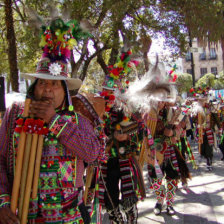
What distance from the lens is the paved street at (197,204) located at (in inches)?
173

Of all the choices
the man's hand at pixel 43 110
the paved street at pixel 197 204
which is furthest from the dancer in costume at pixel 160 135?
the man's hand at pixel 43 110

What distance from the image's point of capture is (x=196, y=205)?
5023mm

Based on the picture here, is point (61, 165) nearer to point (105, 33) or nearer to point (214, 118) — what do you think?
point (214, 118)

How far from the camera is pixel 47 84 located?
6.40 feet

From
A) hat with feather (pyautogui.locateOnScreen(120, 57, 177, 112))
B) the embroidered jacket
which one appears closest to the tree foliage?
→ hat with feather (pyautogui.locateOnScreen(120, 57, 177, 112))

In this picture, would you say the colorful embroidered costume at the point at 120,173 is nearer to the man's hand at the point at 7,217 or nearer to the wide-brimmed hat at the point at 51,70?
the wide-brimmed hat at the point at 51,70

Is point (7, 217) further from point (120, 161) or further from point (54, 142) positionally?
point (120, 161)

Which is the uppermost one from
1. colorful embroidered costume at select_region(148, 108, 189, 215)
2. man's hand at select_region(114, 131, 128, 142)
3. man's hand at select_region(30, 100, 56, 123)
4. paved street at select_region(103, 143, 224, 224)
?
man's hand at select_region(30, 100, 56, 123)

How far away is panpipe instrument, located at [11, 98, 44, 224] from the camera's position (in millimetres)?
1688

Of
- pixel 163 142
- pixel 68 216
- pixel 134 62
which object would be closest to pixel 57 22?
pixel 68 216

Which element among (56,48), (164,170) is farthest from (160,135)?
(56,48)

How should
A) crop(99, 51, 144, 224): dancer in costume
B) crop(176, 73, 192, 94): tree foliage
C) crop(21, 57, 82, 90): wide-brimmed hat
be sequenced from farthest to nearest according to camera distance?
1. crop(176, 73, 192, 94): tree foliage
2. crop(99, 51, 144, 224): dancer in costume
3. crop(21, 57, 82, 90): wide-brimmed hat

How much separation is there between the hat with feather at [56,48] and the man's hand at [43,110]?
0.70ft

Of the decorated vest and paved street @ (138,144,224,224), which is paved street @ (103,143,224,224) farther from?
the decorated vest
